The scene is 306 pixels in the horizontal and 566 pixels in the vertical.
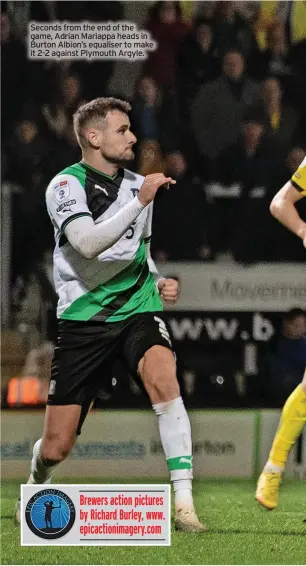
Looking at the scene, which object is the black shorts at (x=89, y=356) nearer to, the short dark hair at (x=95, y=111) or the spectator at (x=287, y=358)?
the short dark hair at (x=95, y=111)

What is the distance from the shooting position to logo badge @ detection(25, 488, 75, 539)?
4.54 metres

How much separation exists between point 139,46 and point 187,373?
110 inches

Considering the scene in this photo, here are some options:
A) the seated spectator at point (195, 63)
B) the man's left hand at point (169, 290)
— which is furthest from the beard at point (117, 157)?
the seated spectator at point (195, 63)

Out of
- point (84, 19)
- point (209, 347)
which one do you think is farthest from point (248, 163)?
point (84, 19)

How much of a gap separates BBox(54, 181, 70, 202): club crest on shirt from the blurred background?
82.2 inches

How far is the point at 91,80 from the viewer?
6852 millimetres

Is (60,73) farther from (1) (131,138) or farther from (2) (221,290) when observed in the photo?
(1) (131,138)

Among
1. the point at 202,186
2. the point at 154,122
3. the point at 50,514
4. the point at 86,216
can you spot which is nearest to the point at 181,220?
the point at 202,186

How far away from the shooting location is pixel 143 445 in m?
6.80

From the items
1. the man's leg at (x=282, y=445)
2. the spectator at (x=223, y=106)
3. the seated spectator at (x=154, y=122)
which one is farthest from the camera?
the spectator at (x=223, y=106)

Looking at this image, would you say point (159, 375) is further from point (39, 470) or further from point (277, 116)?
point (277, 116)

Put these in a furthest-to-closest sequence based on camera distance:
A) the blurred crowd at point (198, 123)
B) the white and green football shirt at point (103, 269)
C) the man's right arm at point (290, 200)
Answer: the blurred crowd at point (198, 123) → the man's right arm at point (290, 200) → the white and green football shirt at point (103, 269)

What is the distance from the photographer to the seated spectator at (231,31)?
7.24 metres

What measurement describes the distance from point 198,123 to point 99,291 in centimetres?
288
